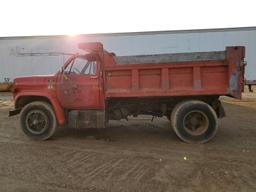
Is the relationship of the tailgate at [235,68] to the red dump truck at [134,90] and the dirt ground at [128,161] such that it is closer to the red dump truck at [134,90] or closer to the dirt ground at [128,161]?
the red dump truck at [134,90]

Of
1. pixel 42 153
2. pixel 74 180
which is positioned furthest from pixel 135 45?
pixel 74 180

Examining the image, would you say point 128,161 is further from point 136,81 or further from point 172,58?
point 172,58

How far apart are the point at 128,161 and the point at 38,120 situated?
3.25m

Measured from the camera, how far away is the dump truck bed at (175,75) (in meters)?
8.49

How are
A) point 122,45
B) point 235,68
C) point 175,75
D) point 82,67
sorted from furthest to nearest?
point 122,45 < point 82,67 < point 175,75 < point 235,68

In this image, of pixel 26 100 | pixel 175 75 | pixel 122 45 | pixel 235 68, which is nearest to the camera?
pixel 235 68

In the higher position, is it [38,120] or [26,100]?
[26,100]

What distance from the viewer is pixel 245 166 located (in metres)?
6.59

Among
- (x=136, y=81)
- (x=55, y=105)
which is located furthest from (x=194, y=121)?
(x=55, y=105)

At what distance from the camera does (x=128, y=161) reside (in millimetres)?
7020

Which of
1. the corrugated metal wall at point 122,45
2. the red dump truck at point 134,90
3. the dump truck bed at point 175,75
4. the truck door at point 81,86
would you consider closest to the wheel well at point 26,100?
the red dump truck at point 134,90

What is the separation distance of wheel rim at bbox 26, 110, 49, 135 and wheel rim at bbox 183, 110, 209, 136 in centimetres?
345

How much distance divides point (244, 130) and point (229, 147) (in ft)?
7.34

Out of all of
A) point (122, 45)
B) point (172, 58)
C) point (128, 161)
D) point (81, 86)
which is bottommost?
point (128, 161)
